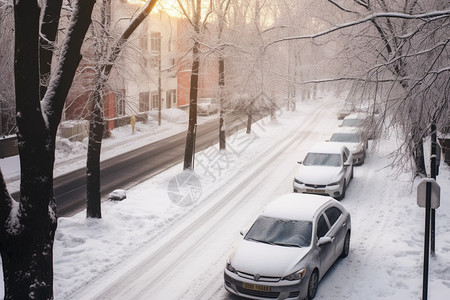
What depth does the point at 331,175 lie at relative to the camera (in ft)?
55.0

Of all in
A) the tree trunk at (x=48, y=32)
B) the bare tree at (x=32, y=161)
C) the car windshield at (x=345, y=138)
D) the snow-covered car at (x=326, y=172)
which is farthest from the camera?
the car windshield at (x=345, y=138)

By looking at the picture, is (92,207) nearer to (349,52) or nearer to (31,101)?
(31,101)

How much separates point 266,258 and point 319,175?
7.85 meters

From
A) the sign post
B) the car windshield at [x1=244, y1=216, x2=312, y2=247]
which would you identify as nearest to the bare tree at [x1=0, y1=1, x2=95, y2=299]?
the car windshield at [x1=244, y1=216, x2=312, y2=247]

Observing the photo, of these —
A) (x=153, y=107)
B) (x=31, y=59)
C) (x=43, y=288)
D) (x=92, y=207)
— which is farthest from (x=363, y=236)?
(x=153, y=107)

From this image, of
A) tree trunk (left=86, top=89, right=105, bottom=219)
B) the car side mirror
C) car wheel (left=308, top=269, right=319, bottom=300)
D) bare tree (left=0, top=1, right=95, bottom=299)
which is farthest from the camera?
tree trunk (left=86, top=89, right=105, bottom=219)

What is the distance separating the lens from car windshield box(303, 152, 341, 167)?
17.9 metres

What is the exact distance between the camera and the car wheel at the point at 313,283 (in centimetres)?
940

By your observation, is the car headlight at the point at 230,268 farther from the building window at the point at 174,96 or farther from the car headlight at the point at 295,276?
the building window at the point at 174,96

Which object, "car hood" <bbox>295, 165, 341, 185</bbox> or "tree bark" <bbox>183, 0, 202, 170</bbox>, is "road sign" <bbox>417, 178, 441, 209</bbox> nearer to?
"car hood" <bbox>295, 165, 341, 185</bbox>

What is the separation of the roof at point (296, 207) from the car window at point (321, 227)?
225mm

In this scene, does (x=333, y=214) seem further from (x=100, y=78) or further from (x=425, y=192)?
(x=100, y=78)

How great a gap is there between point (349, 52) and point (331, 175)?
4.88 meters

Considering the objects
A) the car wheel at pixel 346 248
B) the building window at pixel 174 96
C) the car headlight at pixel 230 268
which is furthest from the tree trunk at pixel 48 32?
the building window at pixel 174 96
